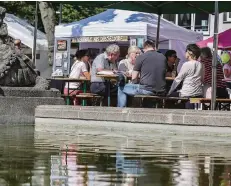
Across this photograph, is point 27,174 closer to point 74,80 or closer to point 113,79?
point 113,79

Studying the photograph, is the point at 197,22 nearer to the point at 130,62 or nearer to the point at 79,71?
the point at 79,71

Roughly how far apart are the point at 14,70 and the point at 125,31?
10.7 metres

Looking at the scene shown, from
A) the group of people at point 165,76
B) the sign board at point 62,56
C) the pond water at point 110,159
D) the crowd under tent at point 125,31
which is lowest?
the pond water at point 110,159

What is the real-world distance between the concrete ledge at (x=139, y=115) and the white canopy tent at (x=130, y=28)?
1097 cm

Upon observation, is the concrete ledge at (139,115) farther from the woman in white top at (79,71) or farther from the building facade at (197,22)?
the building facade at (197,22)

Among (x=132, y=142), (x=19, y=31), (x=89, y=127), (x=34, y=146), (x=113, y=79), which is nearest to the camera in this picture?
(x=34, y=146)

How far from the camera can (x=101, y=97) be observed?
62.8 ft

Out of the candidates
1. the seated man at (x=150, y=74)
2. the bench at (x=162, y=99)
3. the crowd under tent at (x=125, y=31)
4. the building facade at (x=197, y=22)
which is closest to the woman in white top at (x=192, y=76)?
the bench at (x=162, y=99)

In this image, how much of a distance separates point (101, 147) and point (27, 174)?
3.50 meters

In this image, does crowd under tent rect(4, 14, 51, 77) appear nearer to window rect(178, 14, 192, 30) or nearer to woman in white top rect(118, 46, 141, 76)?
window rect(178, 14, 192, 30)

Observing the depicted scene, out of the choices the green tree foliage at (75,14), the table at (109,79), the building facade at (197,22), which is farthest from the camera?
the building facade at (197,22)

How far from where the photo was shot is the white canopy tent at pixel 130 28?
2709cm

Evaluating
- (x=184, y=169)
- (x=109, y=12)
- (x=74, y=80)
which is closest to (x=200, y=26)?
(x=109, y=12)

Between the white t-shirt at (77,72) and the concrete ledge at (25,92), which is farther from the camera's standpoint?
the white t-shirt at (77,72)
